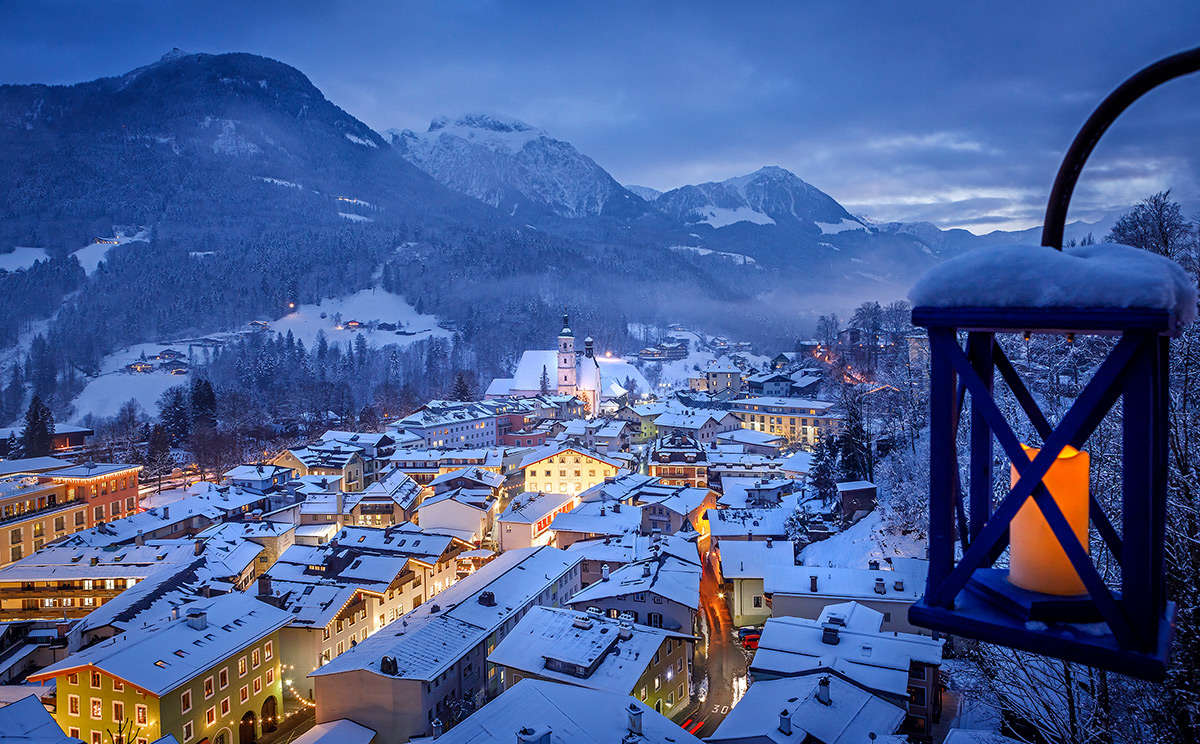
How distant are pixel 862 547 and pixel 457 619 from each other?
13.9 m

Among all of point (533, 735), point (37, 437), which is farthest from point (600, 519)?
point (37, 437)

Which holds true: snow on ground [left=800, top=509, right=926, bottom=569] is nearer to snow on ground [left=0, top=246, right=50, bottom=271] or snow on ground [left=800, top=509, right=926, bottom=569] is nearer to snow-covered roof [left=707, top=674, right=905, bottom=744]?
snow-covered roof [left=707, top=674, right=905, bottom=744]

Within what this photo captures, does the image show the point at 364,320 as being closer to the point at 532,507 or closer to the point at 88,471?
the point at 88,471

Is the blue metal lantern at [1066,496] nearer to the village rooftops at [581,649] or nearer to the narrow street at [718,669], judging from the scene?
the village rooftops at [581,649]

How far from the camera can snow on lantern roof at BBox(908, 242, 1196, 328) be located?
1.81 m

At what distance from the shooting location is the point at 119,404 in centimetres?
7506

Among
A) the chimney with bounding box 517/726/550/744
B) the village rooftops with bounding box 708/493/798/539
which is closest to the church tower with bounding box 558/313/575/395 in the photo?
the village rooftops with bounding box 708/493/798/539

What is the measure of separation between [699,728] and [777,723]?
4828mm

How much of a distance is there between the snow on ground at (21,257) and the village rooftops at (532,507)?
11555 centimetres

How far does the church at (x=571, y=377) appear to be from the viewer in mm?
76188

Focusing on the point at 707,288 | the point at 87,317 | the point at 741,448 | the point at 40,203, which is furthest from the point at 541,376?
the point at 40,203

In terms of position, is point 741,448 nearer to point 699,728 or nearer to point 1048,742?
point 699,728

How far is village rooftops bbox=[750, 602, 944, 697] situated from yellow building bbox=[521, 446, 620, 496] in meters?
22.4

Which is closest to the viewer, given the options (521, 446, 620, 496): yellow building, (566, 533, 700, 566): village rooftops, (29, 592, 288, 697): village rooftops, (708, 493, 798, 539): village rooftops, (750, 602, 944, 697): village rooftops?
(750, 602, 944, 697): village rooftops
